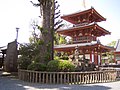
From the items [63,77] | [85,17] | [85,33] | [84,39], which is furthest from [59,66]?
[85,17]

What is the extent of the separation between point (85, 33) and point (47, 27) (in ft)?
36.3

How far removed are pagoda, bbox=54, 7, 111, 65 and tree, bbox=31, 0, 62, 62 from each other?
8808 millimetres

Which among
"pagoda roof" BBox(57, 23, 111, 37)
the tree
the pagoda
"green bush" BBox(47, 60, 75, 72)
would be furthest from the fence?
"pagoda roof" BBox(57, 23, 111, 37)

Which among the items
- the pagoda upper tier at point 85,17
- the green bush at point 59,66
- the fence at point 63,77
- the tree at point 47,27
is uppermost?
the pagoda upper tier at point 85,17

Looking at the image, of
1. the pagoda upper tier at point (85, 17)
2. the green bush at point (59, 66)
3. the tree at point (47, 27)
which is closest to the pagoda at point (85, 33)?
the pagoda upper tier at point (85, 17)

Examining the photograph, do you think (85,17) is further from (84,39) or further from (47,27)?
(47,27)

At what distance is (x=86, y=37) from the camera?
75.3 ft

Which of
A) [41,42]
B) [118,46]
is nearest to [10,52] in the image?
[41,42]

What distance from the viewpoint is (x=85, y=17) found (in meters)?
24.0

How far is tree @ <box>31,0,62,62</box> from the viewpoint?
12.8 metres

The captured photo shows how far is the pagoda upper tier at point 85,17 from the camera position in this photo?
2301 cm

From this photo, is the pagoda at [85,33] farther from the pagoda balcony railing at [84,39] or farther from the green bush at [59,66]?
the green bush at [59,66]

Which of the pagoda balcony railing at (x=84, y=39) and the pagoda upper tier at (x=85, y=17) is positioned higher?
the pagoda upper tier at (x=85, y=17)

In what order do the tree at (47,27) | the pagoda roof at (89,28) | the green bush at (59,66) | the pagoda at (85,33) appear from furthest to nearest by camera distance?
1. the pagoda at (85,33)
2. the pagoda roof at (89,28)
3. the tree at (47,27)
4. the green bush at (59,66)
